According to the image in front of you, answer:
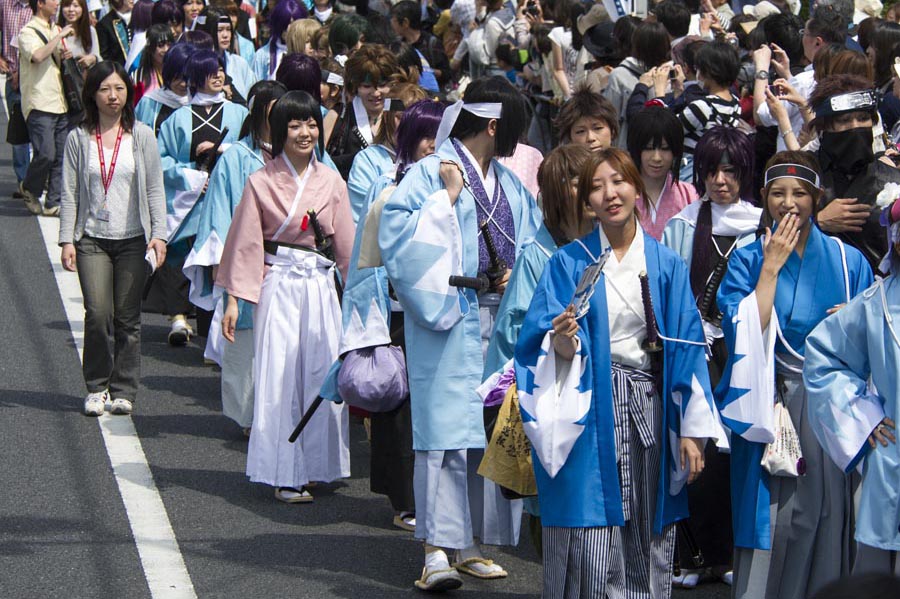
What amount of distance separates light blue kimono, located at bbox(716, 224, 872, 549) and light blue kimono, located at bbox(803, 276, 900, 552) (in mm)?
289

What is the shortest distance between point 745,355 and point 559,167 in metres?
1.02

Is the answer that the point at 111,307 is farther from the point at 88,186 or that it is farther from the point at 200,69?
the point at 200,69

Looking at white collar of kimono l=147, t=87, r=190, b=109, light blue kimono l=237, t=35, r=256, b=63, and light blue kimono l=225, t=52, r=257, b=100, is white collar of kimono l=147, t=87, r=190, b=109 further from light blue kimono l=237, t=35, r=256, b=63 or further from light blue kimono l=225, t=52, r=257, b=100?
light blue kimono l=237, t=35, r=256, b=63

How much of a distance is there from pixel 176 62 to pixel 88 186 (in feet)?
6.84

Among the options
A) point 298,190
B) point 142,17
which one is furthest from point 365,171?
point 142,17

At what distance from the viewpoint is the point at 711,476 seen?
5672mm

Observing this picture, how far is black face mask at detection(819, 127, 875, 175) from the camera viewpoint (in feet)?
18.8

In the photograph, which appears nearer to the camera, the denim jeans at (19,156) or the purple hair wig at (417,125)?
the purple hair wig at (417,125)

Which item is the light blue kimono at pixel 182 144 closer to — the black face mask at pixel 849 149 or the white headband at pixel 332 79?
the white headband at pixel 332 79

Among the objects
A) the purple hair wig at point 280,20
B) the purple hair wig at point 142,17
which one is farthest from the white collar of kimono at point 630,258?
the purple hair wig at point 142,17

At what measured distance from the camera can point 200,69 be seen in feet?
29.4

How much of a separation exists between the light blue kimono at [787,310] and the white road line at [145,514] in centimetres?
209

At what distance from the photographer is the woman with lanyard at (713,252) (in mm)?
5676

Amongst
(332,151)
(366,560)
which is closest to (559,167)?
(366,560)
